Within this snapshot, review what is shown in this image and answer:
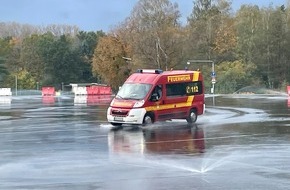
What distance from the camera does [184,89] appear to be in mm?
25125

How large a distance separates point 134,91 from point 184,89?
2.55 meters

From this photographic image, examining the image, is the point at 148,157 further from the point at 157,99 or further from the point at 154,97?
the point at 157,99

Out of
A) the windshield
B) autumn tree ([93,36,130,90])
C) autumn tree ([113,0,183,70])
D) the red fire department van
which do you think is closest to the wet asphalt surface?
the red fire department van

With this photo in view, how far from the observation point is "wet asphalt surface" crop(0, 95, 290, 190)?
1037 centimetres

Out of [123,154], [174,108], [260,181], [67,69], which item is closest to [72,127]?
[174,108]

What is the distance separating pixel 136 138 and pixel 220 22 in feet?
247

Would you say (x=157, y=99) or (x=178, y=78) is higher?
(x=178, y=78)

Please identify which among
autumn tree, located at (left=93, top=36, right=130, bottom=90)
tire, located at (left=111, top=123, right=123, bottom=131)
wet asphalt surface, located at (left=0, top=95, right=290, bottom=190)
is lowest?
wet asphalt surface, located at (left=0, top=95, right=290, bottom=190)

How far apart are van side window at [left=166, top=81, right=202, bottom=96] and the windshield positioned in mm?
1164

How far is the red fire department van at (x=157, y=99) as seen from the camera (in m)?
23.1

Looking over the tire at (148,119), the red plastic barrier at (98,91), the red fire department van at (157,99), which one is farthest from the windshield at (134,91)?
the red plastic barrier at (98,91)

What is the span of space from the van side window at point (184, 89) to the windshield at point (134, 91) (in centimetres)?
116

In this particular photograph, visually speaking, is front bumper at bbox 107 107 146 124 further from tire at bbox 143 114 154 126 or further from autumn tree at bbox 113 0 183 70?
autumn tree at bbox 113 0 183 70

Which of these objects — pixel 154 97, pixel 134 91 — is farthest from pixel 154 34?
pixel 154 97
